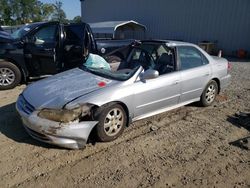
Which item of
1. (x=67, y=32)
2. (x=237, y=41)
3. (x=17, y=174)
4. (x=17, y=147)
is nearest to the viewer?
(x=17, y=174)

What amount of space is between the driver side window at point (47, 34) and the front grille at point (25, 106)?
322 centimetres

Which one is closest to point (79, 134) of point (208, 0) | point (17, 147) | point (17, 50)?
point (17, 147)

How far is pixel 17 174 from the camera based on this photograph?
10.00ft

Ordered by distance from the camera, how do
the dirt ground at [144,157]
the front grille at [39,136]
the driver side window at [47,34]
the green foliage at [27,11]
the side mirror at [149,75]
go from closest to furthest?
the dirt ground at [144,157] < the front grille at [39,136] < the side mirror at [149,75] < the driver side window at [47,34] < the green foliage at [27,11]

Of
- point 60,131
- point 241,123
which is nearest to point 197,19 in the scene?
point 241,123

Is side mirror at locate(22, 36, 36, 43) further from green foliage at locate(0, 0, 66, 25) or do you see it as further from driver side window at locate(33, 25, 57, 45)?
green foliage at locate(0, 0, 66, 25)

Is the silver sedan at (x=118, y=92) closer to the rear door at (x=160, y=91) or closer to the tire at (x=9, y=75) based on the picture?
the rear door at (x=160, y=91)

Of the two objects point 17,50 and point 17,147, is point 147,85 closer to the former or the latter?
point 17,147

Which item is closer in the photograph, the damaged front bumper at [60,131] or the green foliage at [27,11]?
the damaged front bumper at [60,131]

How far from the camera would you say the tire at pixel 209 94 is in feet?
17.2

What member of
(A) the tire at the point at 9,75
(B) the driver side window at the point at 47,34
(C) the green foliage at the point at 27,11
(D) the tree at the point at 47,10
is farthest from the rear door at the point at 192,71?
(D) the tree at the point at 47,10

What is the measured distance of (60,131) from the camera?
3.27m

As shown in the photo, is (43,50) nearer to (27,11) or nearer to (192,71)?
(192,71)

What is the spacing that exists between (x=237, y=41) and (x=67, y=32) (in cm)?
979
